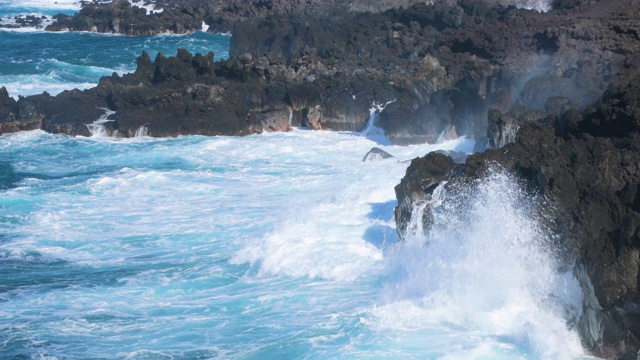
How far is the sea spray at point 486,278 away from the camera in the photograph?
11336 mm

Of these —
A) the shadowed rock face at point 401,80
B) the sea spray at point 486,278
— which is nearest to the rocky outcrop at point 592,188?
the sea spray at point 486,278

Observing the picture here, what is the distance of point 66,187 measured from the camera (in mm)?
20531

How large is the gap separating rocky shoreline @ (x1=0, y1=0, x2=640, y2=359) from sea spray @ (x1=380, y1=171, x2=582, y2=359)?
305 mm

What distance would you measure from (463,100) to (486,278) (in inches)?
467

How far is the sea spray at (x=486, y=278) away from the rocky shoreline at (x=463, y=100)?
305 mm

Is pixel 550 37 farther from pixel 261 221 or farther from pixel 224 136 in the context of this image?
pixel 261 221

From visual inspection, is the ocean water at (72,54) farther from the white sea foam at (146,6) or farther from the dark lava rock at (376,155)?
the dark lava rock at (376,155)

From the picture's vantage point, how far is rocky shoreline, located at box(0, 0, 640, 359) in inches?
475

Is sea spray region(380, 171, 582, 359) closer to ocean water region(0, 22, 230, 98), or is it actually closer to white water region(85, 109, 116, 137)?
white water region(85, 109, 116, 137)

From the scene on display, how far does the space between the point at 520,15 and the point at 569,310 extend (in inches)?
888

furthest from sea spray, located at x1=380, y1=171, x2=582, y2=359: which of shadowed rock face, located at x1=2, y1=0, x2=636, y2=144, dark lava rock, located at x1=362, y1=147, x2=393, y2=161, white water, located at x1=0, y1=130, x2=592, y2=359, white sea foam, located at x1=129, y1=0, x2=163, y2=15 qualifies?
white sea foam, located at x1=129, y1=0, x2=163, y2=15

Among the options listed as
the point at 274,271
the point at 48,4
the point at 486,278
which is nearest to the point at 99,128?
the point at 274,271

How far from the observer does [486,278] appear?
Answer: 41.5 feet

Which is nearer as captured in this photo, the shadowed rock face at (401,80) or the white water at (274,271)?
the white water at (274,271)
